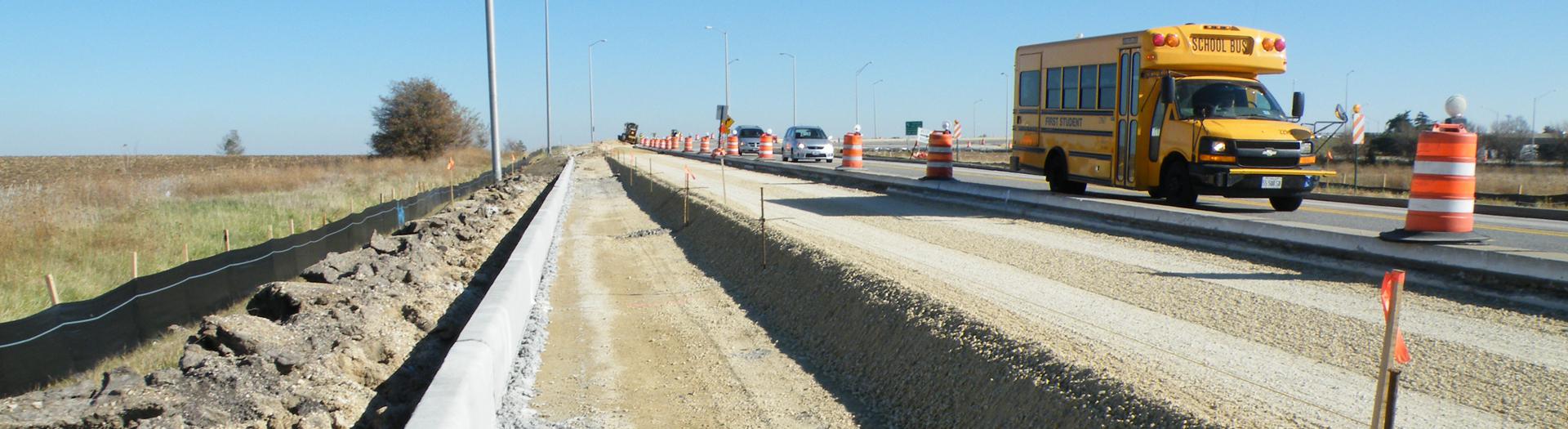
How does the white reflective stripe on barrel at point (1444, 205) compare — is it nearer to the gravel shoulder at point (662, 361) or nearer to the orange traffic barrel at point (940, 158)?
the gravel shoulder at point (662, 361)

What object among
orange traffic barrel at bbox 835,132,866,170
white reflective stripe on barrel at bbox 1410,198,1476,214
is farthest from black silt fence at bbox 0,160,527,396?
orange traffic barrel at bbox 835,132,866,170

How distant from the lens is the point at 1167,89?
14.4m

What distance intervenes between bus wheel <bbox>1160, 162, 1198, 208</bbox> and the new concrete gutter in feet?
30.1

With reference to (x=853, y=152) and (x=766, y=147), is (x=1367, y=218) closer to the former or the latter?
(x=853, y=152)

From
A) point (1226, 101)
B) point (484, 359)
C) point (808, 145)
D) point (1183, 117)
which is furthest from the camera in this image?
point (808, 145)

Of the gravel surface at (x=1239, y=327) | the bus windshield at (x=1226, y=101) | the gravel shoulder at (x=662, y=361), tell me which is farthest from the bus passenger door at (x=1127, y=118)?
the gravel shoulder at (x=662, y=361)

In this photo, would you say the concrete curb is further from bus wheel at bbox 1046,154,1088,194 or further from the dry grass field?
the dry grass field

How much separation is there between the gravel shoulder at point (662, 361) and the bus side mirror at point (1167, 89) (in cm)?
697

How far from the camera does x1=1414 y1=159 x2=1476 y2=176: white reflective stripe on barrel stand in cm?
912

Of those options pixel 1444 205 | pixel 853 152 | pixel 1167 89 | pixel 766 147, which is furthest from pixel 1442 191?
pixel 766 147

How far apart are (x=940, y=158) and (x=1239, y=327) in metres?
14.3

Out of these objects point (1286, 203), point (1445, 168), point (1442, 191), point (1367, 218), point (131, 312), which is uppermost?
point (1445, 168)

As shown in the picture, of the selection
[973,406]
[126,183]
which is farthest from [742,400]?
[126,183]

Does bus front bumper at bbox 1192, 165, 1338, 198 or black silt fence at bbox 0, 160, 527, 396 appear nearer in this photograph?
black silt fence at bbox 0, 160, 527, 396
